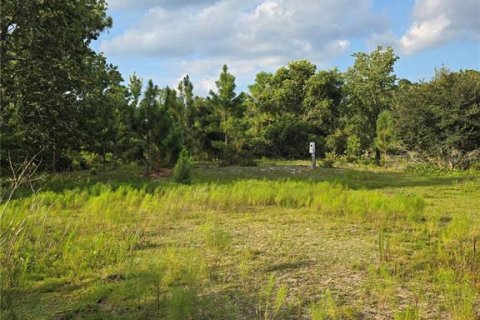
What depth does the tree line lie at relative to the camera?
1311 centimetres

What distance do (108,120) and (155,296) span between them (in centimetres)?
1418

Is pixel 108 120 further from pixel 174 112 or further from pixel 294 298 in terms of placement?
pixel 294 298

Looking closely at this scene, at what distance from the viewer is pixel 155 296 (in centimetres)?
392

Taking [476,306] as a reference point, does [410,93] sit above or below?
above

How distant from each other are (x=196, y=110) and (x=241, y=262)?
21.8 meters

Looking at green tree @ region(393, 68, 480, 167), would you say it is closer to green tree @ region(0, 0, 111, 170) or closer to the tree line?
the tree line

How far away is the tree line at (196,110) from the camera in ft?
43.0

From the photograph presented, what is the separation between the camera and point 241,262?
4.82 m

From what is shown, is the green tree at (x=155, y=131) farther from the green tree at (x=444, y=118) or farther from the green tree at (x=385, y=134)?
the green tree at (x=385, y=134)

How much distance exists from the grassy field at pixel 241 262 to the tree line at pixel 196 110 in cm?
616

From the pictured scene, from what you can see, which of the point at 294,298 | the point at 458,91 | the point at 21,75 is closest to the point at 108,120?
the point at 21,75

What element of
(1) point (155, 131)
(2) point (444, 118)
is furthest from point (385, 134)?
(1) point (155, 131)

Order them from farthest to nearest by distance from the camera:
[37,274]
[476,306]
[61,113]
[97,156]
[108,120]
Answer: [97,156] < [108,120] < [61,113] < [37,274] < [476,306]

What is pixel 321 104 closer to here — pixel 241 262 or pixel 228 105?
pixel 228 105
